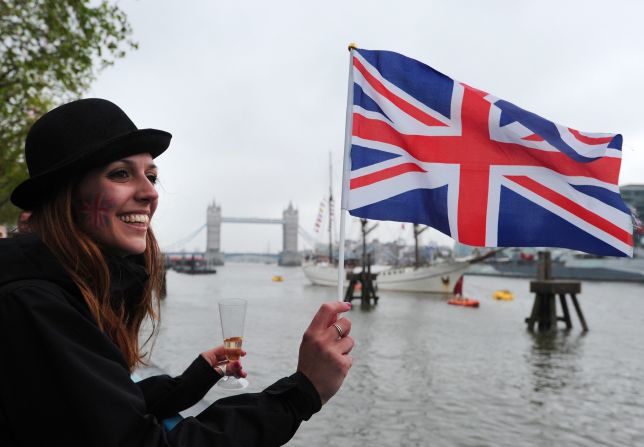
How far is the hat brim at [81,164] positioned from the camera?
1.69 meters

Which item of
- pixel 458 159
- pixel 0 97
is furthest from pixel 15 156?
pixel 458 159

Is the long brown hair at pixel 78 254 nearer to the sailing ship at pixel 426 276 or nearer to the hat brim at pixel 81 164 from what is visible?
the hat brim at pixel 81 164

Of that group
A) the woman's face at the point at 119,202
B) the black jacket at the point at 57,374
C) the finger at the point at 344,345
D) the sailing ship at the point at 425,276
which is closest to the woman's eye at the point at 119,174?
the woman's face at the point at 119,202

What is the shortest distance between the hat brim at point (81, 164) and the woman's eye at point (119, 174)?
55mm

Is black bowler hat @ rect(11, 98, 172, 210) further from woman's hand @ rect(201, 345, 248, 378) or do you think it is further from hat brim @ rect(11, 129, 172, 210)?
woman's hand @ rect(201, 345, 248, 378)

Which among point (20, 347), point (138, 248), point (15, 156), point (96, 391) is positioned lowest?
point (96, 391)

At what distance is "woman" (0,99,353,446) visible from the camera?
139 cm

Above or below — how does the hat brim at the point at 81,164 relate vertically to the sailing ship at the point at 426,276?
above

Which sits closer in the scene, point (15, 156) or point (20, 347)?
point (20, 347)

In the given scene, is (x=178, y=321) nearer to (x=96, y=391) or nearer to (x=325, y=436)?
(x=325, y=436)

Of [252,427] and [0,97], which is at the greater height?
[0,97]

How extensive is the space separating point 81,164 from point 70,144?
0.25ft

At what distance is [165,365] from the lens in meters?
14.2

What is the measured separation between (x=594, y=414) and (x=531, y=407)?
117 cm
